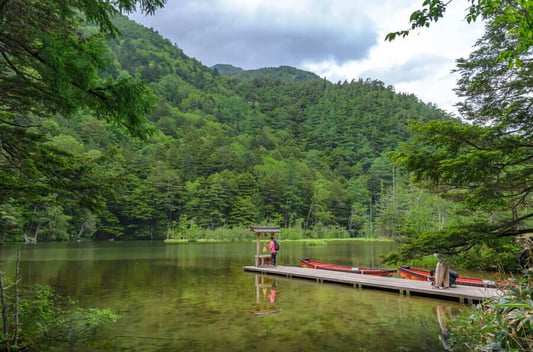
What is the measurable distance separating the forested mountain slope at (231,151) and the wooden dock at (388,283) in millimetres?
9578

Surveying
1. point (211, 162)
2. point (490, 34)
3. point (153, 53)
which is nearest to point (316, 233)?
point (211, 162)

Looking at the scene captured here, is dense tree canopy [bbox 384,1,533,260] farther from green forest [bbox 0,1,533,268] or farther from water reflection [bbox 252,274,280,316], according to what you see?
water reflection [bbox 252,274,280,316]

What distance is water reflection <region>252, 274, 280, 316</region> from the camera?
386 inches

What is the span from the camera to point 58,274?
16547 mm

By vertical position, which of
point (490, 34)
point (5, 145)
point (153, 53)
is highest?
point (153, 53)

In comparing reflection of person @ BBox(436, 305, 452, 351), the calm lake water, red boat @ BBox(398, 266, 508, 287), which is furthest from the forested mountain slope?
red boat @ BBox(398, 266, 508, 287)

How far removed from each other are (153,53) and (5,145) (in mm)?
130159

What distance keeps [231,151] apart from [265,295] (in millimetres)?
65927

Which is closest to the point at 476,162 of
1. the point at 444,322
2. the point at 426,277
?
the point at 444,322

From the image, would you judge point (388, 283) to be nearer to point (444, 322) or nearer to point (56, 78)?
point (444, 322)

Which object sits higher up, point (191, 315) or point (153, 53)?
point (153, 53)

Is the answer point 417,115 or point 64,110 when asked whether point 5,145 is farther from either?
point 417,115

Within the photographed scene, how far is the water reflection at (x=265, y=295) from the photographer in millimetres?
9805

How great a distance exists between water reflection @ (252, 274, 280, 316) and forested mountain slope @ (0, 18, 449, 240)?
5.34 meters
